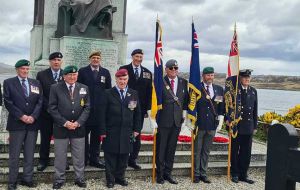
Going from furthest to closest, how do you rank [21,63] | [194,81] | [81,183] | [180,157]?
[180,157], [194,81], [81,183], [21,63]

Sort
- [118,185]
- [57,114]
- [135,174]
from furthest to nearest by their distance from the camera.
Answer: [135,174]
[118,185]
[57,114]

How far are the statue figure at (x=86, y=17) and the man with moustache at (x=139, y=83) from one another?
1.68 m

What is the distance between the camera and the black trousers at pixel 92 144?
6.04 m

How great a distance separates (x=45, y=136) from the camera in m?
Answer: 5.76

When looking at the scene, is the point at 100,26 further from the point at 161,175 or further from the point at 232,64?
the point at 161,175

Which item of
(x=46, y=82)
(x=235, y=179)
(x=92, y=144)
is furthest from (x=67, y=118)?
(x=235, y=179)

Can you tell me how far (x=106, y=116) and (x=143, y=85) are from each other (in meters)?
0.98

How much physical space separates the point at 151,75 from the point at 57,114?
6.05 feet

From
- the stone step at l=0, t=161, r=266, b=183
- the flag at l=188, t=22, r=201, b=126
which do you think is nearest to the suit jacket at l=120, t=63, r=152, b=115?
the flag at l=188, t=22, r=201, b=126

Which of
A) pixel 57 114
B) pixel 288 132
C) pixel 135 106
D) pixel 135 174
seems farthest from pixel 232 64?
pixel 288 132

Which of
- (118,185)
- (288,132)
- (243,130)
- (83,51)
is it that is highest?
(83,51)

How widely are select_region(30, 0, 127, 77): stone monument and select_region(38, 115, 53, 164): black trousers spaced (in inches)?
73.0

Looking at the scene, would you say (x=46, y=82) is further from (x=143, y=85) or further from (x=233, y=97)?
(x=233, y=97)

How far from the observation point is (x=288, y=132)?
1.80 metres
